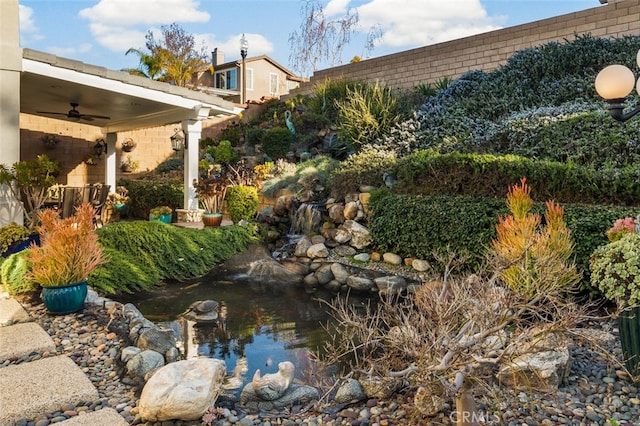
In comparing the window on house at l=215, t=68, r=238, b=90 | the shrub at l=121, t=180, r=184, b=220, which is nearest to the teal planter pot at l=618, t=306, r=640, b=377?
the shrub at l=121, t=180, r=184, b=220

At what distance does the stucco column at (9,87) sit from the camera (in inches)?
235

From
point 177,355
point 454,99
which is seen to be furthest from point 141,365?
point 454,99

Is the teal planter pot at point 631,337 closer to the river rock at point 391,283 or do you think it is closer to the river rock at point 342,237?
the river rock at point 391,283

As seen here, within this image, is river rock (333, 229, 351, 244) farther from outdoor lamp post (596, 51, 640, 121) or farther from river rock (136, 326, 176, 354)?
outdoor lamp post (596, 51, 640, 121)

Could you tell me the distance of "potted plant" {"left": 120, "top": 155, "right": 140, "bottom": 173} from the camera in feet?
45.1

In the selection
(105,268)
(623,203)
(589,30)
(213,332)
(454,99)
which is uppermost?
(589,30)

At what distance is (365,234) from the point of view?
7883 millimetres

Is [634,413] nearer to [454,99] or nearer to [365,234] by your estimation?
[365,234]

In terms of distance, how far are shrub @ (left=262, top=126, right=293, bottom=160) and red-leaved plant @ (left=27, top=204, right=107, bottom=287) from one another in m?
9.35

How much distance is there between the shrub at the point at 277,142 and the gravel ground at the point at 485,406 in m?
10.7

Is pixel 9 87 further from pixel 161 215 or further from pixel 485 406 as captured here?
pixel 485 406

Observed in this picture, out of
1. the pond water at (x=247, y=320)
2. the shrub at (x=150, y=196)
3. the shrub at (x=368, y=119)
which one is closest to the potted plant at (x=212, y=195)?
the pond water at (x=247, y=320)

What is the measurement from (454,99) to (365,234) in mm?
5288

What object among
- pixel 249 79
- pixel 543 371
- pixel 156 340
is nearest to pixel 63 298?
pixel 156 340
